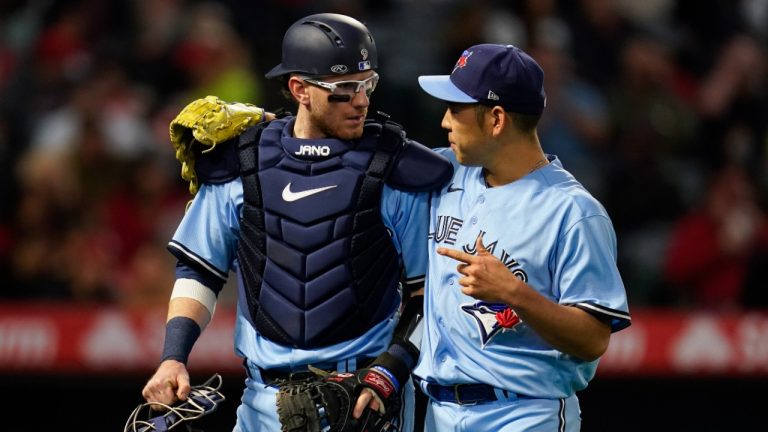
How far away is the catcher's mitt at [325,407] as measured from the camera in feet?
13.2

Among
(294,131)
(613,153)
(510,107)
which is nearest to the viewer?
(510,107)

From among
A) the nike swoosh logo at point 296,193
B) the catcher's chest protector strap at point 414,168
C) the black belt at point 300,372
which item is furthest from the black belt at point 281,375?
the catcher's chest protector strap at point 414,168

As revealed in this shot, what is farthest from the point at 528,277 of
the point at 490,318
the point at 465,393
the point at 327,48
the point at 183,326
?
the point at 183,326

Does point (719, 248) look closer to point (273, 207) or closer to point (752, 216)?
point (752, 216)

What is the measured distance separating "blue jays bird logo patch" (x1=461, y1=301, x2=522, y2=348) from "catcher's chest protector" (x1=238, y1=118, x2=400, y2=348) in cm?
36

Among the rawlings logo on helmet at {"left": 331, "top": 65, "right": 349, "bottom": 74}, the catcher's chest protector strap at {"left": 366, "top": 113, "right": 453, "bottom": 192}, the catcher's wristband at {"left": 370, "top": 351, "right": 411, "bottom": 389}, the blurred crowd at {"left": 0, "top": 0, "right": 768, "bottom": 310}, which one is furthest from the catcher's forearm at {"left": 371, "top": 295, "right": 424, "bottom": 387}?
the blurred crowd at {"left": 0, "top": 0, "right": 768, "bottom": 310}

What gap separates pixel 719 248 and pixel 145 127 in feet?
11.4

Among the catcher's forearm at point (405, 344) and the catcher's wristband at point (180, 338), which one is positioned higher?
the catcher's forearm at point (405, 344)

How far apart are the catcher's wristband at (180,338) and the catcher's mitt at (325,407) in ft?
1.14

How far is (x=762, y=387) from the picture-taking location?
24.5 ft

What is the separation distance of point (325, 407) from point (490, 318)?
1.78 ft

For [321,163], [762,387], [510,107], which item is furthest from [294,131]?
[762,387]

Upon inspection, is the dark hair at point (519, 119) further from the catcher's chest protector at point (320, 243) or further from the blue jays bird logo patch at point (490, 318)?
the blue jays bird logo patch at point (490, 318)

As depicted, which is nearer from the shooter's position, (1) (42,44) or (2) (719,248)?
(2) (719,248)
